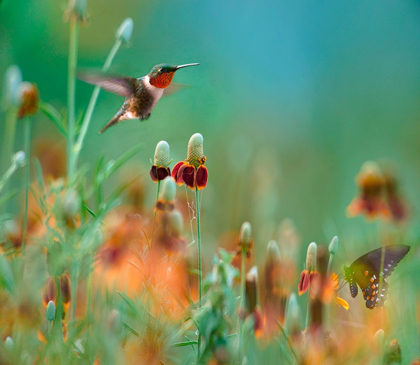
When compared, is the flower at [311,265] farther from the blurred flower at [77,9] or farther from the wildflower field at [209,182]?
the blurred flower at [77,9]

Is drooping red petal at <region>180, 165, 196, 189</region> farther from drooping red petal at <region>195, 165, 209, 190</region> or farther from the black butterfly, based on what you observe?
the black butterfly

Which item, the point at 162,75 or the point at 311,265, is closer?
the point at 311,265

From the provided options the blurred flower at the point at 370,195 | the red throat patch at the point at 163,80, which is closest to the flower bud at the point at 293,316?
the red throat patch at the point at 163,80

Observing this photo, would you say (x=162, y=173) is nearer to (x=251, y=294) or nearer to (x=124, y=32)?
(x=251, y=294)

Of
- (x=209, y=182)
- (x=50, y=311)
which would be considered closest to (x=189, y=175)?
(x=50, y=311)

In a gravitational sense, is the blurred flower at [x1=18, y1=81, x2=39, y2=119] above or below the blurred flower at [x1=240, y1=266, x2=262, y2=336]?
above

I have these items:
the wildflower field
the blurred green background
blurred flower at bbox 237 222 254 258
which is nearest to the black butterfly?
the wildflower field

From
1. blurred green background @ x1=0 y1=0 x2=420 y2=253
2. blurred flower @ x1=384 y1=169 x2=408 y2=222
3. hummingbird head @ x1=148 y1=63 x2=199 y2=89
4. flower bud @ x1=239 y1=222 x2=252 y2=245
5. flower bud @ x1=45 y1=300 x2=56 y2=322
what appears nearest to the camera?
flower bud @ x1=45 y1=300 x2=56 y2=322
